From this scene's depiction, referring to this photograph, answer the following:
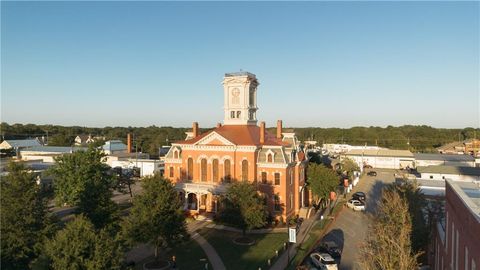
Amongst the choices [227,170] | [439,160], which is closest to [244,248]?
[227,170]

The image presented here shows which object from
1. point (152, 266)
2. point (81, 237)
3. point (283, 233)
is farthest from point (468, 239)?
point (283, 233)

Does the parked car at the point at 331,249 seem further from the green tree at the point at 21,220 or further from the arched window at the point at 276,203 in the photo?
the green tree at the point at 21,220

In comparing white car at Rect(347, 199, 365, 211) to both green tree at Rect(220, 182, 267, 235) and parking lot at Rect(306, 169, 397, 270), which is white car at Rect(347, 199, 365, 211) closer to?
parking lot at Rect(306, 169, 397, 270)

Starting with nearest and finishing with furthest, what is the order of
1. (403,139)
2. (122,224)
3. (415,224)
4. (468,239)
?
1. (468,239)
2. (415,224)
3. (122,224)
4. (403,139)

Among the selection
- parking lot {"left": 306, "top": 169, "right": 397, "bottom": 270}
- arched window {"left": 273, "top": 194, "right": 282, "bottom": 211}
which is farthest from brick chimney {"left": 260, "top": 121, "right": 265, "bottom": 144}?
parking lot {"left": 306, "top": 169, "right": 397, "bottom": 270}

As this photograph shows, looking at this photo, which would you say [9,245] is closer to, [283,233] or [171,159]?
[283,233]

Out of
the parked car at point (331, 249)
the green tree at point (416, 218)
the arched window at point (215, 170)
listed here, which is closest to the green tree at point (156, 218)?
the parked car at point (331, 249)
